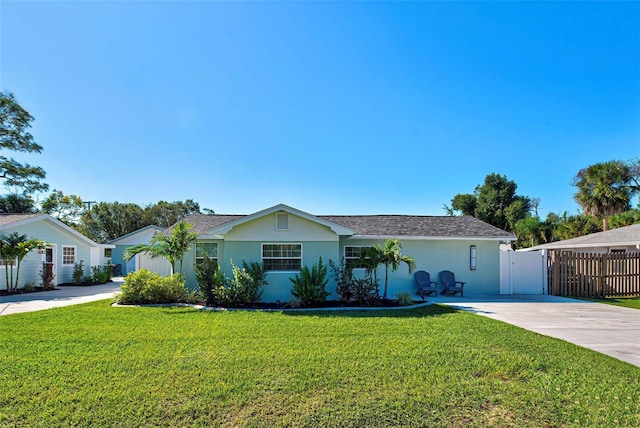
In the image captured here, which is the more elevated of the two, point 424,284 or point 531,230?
point 531,230

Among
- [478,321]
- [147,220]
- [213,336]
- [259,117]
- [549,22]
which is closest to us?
[213,336]

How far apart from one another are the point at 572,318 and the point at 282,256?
9212mm

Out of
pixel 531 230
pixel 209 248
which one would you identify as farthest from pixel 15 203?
pixel 531 230

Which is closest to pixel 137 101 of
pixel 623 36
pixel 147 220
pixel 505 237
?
pixel 505 237

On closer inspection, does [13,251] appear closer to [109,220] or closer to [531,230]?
[109,220]

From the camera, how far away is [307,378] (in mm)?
4867

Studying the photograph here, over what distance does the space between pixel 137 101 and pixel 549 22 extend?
14.6m

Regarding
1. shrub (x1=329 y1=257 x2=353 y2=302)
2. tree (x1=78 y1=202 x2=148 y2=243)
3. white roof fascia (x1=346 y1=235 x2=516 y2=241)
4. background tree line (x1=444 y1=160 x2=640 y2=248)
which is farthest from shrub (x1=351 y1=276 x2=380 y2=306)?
tree (x1=78 y1=202 x2=148 y2=243)

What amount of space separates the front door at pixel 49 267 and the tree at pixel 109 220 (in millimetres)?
22080

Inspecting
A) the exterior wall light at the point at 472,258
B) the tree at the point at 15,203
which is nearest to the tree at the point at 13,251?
the tree at the point at 15,203

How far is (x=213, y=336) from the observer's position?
284 inches

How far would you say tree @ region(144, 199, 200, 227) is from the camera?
42384 mm

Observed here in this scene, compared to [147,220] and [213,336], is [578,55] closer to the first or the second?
[213,336]

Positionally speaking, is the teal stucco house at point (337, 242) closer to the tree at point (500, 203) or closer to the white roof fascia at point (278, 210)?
the white roof fascia at point (278, 210)
